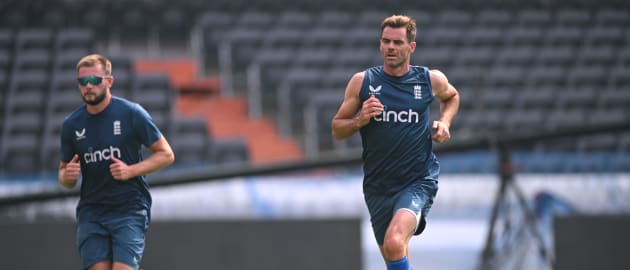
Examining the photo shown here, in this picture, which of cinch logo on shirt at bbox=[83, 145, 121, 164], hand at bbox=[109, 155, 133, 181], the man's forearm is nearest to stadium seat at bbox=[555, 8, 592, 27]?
the man's forearm

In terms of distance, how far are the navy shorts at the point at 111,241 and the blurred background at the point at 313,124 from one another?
10.7 feet

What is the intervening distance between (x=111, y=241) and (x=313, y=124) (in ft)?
29.6

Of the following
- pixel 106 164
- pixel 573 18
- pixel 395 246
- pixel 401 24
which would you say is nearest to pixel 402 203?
pixel 395 246

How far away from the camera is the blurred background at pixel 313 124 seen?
8.84 meters

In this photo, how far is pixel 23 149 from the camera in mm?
12422

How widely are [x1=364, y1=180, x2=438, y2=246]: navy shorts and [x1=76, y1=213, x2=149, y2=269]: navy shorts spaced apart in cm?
143

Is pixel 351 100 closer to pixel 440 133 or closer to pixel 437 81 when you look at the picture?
pixel 437 81

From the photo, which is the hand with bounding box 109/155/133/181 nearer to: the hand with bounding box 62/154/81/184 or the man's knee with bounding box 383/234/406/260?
the hand with bounding box 62/154/81/184

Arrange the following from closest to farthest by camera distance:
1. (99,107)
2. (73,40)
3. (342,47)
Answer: (99,107) < (73,40) < (342,47)

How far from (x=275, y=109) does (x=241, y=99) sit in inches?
27.8

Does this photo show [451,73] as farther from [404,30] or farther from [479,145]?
[404,30]

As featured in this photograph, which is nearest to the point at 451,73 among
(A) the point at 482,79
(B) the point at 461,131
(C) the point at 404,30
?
(A) the point at 482,79

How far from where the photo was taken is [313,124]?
14.5 m

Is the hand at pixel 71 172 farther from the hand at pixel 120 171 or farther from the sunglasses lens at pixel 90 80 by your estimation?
the sunglasses lens at pixel 90 80
